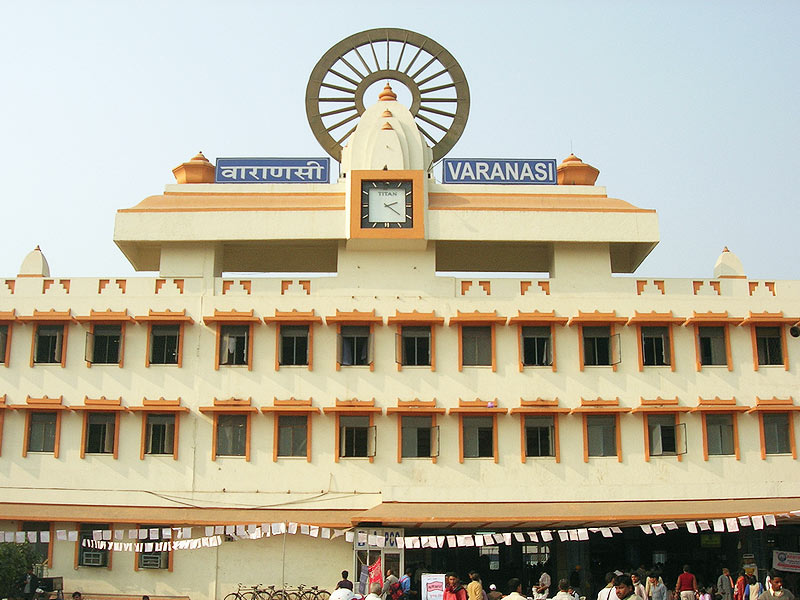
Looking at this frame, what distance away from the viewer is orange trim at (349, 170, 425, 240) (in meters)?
30.7

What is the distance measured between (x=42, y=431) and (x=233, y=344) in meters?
6.52

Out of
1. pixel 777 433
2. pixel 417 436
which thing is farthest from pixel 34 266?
pixel 777 433

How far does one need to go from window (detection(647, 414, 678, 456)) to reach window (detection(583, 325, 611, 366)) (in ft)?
7.57

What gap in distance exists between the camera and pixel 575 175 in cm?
3412

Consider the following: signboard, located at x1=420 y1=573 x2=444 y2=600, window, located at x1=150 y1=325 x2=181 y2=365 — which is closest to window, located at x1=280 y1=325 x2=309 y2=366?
window, located at x1=150 y1=325 x2=181 y2=365

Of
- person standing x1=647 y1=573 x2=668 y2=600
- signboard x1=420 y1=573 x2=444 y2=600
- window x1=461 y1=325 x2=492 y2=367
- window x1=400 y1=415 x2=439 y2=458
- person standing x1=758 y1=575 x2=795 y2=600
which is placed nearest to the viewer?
person standing x1=758 y1=575 x2=795 y2=600

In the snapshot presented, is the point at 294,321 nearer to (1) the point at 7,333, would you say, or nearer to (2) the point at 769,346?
(1) the point at 7,333

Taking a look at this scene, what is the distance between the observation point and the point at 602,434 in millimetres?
30047

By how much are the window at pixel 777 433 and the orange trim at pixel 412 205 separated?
1238 cm

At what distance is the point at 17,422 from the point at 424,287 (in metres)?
13.5

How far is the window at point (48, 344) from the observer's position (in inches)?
1205

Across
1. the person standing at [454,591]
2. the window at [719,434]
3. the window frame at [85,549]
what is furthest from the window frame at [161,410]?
the window at [719,434]

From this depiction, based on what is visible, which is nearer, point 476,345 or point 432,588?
point 432,588

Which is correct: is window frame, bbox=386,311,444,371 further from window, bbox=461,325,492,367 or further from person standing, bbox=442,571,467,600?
person standing, bbox=442,571,467,600
